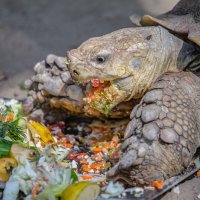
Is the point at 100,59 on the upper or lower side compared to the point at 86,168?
upper

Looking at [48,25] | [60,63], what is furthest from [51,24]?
[60,63]

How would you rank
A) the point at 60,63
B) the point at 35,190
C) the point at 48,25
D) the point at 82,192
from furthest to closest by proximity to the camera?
the point at 48,25
the point at 60,63
the point at 35,190
the point at 82,192

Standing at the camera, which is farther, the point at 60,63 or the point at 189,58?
the point at 60,63

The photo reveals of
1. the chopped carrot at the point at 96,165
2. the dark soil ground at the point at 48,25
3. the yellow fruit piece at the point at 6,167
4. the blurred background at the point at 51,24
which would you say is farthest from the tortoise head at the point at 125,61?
the blurred background at the point at 51,24

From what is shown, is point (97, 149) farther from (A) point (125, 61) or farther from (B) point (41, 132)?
(A) point (125, 61)

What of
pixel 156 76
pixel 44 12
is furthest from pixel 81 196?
pixel 44 12

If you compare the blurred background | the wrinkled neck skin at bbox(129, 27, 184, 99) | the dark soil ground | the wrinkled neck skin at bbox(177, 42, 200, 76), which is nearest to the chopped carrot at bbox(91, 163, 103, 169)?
the wrinkled neck skin at bbox(129, 27, 184, 99)
